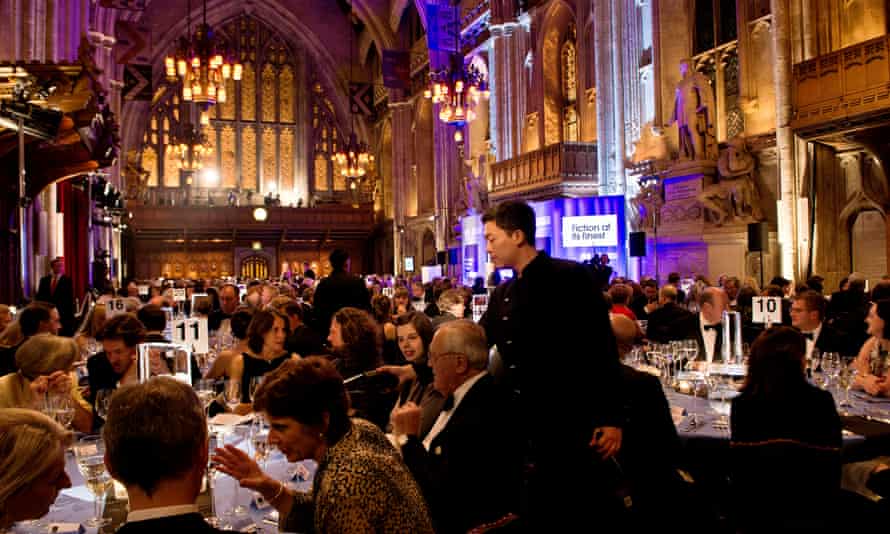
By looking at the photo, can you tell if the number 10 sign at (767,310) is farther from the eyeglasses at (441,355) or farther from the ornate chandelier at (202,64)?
the ornate chandelier at (202,64)

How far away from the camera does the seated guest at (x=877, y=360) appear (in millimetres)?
4285

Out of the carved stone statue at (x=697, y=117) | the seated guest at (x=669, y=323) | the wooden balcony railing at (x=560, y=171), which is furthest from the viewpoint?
the wooden balcony railing at (x=560, y=171)

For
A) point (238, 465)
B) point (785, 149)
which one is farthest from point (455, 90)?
point (238, 465)

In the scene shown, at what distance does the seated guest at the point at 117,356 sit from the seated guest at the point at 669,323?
4.21 metres

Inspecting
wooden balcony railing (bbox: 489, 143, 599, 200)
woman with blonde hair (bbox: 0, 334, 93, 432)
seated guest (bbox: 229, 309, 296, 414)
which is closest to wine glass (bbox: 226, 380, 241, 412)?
woman with blonde hair (bbox: 0, 334, 93, 432)

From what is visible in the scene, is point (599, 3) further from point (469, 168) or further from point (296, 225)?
point (296, 225)

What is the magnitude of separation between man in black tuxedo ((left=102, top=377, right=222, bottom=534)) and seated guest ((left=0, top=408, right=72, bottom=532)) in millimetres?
149

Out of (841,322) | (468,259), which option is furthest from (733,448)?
(468,259)

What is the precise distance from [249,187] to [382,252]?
22.8 ft

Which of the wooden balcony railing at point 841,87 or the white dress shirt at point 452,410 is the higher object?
the wooden balcony railing at point 841,87

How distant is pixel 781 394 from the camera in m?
3.01

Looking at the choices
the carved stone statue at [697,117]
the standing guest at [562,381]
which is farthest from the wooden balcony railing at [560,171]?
the standing guest at [562,381]

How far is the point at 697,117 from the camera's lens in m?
14.1

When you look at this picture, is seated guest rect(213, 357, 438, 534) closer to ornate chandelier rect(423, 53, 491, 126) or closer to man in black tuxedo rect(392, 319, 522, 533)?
man in black tuxedo rect(392, 319, 522, 533)
